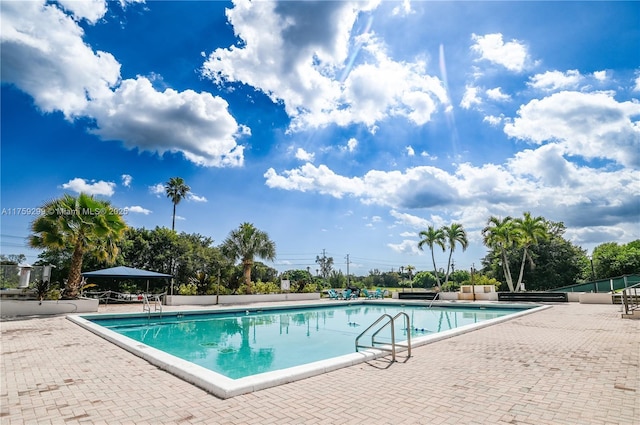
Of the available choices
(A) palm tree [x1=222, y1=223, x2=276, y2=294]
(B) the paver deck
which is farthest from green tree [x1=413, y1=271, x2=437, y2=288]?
(B) the paver deck

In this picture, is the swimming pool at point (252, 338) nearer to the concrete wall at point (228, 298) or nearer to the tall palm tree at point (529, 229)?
the concrete wall at point (228, 298)

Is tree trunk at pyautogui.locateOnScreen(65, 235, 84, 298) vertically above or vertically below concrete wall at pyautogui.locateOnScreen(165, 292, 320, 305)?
above

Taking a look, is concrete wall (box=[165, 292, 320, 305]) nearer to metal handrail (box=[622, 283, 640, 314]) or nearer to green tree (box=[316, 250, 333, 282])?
metal handrail (box=[622, 283, 640, 314])

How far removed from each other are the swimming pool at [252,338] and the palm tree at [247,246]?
663 cm

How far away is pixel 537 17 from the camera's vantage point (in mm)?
10219

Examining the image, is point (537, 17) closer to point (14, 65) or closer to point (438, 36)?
point (438, 36)

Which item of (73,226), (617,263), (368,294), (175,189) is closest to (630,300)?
(368,294)

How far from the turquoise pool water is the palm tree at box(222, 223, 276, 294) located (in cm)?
706

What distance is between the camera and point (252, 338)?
1090 centimetres

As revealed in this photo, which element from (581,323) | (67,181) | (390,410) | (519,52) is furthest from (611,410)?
(67,181)

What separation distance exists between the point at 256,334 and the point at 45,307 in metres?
8.84

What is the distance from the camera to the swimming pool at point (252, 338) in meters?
4.91

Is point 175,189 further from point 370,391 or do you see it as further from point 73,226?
point 370,391

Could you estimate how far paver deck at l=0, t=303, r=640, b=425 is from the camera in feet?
10.9
